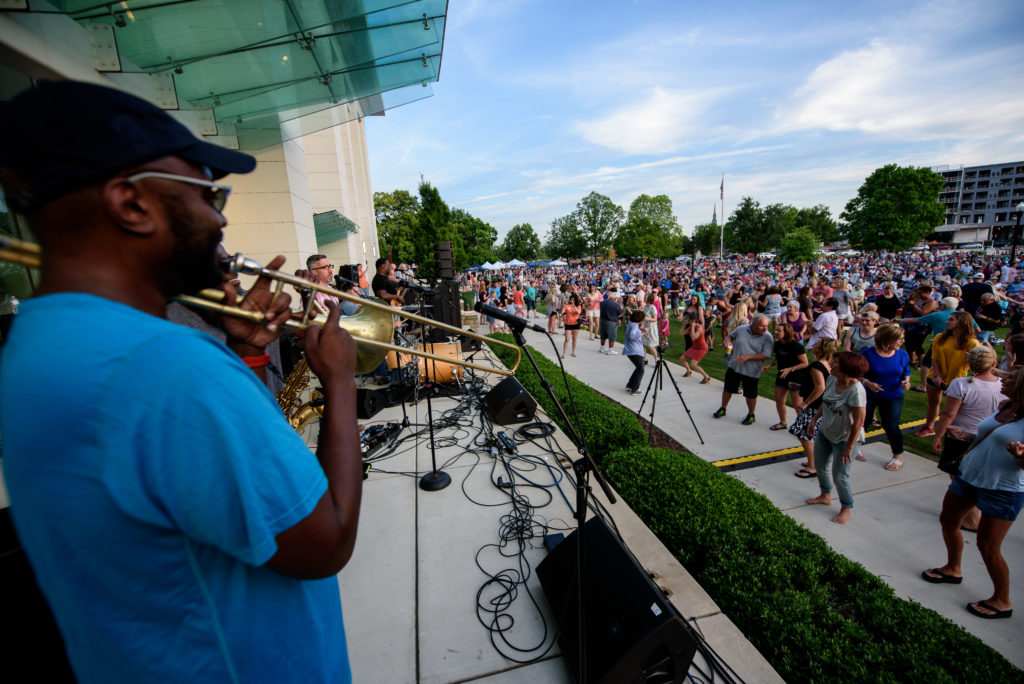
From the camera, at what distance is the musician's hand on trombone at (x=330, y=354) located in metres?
1.32

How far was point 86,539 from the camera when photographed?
2.69ft

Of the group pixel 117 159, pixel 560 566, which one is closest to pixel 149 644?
pixel 117 159

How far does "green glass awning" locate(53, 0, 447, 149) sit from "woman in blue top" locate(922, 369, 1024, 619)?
7463 mm

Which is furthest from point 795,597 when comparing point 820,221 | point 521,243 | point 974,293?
point 820,221

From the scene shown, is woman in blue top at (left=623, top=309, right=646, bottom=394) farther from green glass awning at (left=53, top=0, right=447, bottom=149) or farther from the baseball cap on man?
the baseball cap on man

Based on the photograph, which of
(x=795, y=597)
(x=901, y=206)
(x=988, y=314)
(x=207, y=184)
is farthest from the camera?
(x=901, y=206)

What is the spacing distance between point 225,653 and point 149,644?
0.15m

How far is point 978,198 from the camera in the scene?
114 meters

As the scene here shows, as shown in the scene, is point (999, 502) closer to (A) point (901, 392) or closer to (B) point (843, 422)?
(B) point (843, 422)

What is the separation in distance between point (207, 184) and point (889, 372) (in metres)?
7.39

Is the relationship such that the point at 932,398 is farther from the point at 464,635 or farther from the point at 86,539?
the point at 86,539

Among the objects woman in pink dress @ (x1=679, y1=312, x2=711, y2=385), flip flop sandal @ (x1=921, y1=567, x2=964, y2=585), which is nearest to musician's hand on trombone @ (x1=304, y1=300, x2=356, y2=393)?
flip flop sandal @ (x1=921, y1=567, x2=964, y2=585)

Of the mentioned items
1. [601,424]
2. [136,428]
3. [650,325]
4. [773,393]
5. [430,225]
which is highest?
[430,225]

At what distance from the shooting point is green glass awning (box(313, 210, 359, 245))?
14781 millimetres
